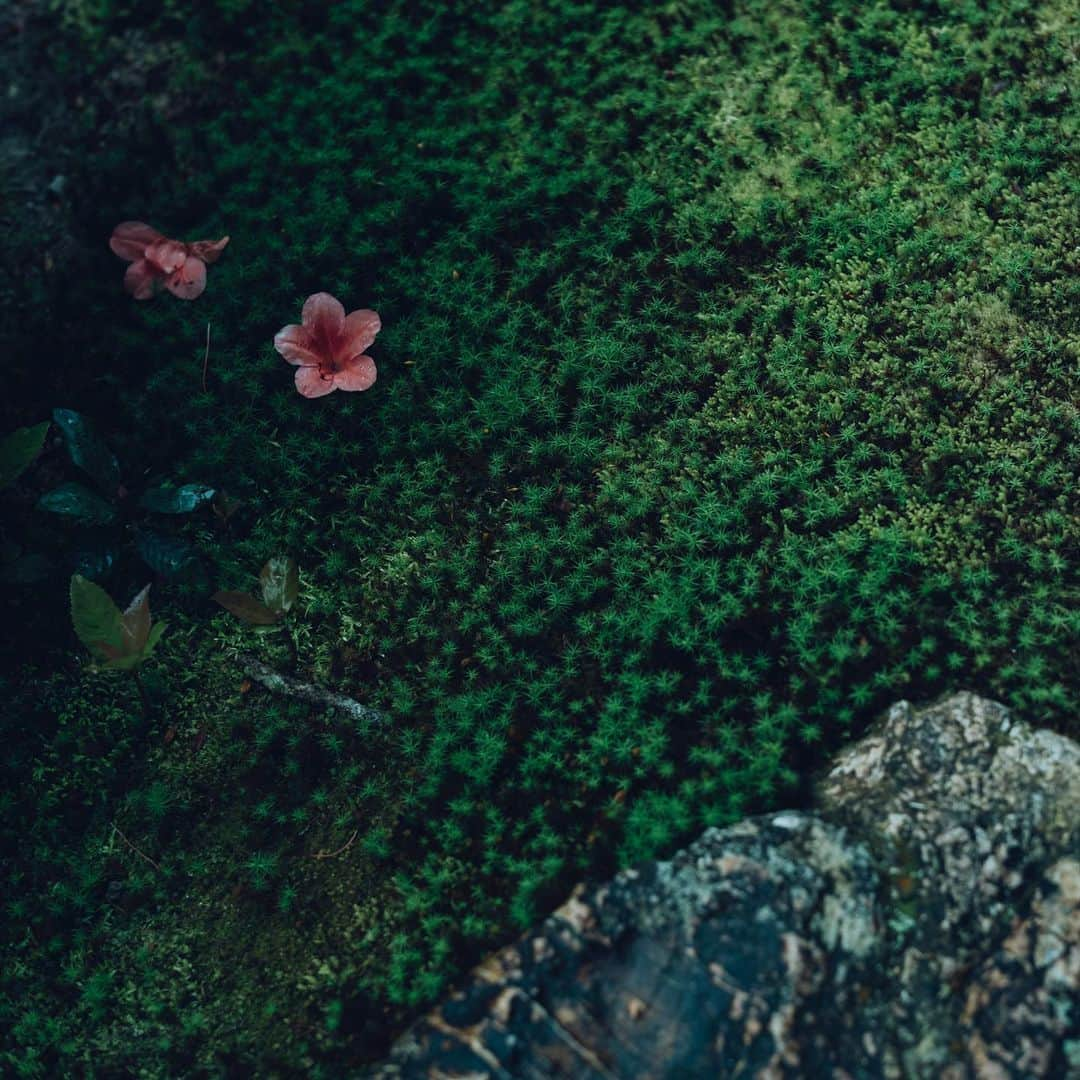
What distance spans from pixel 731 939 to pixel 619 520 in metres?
1.58

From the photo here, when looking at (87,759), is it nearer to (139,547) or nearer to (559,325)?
(139,547)

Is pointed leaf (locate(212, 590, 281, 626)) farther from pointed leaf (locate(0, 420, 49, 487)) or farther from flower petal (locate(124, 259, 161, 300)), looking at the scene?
flower petal (locate(124, 259, 161, 300))

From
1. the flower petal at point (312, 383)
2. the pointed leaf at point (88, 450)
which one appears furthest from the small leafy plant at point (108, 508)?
the flower petal at point (312, 383)

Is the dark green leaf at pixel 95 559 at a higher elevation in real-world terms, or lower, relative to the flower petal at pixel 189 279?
lower

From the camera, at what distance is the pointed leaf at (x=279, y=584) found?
3807mm

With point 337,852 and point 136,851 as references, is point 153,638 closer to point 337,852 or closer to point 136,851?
point 136,851

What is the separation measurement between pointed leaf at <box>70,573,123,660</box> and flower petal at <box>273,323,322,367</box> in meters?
1.22

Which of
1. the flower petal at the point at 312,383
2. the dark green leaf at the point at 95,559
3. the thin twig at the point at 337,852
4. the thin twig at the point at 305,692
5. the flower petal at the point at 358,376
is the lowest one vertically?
the thin twig at the point at 337,852

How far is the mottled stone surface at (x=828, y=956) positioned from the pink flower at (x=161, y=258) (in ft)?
10.2

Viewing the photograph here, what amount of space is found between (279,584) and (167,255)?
1662 mm

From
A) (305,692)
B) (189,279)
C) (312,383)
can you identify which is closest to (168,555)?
(305,692)

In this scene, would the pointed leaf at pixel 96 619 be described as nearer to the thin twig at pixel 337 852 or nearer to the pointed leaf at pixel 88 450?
the pointed leaf at pixel 88 450

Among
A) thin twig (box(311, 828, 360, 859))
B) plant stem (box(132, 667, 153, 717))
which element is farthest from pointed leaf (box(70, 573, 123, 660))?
thin twig (box(311, 828, 360, 859))

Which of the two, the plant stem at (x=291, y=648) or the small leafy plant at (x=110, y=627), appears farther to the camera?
the plant stem at (x=291, y=648)
